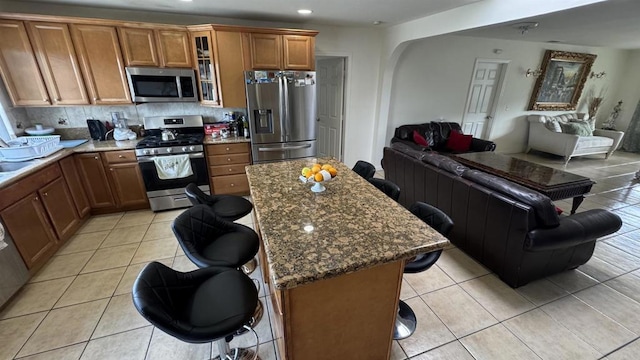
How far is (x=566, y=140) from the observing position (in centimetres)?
536

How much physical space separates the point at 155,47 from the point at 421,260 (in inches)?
146

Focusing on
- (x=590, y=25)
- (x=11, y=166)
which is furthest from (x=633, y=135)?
(x=11, y=166)

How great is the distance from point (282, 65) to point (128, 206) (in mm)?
2775

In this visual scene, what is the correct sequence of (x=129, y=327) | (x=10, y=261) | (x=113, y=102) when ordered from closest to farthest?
(x=129, y=327)
(x=10, y=261)
(x=113, y=102)

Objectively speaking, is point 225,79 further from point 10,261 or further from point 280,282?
point 280,282

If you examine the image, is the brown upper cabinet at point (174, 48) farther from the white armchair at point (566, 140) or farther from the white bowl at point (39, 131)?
the white armchair at point (566, 140)

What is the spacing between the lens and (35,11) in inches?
115

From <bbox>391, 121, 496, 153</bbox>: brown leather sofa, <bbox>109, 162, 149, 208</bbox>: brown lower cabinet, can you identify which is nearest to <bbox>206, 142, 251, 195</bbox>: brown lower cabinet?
<bbox>109, 162, 149, 208</bbox>: brown lower cabinet

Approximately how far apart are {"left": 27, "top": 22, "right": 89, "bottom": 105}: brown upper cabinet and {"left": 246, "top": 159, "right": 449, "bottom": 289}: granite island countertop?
2848 millimetres

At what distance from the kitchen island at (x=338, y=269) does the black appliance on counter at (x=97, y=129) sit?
320 cm

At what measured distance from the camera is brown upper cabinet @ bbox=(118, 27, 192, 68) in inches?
118

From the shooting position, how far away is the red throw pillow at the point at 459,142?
15.9ft

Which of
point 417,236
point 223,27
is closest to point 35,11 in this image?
point 223,27

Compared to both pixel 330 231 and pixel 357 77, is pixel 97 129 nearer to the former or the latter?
pixel 330 231
